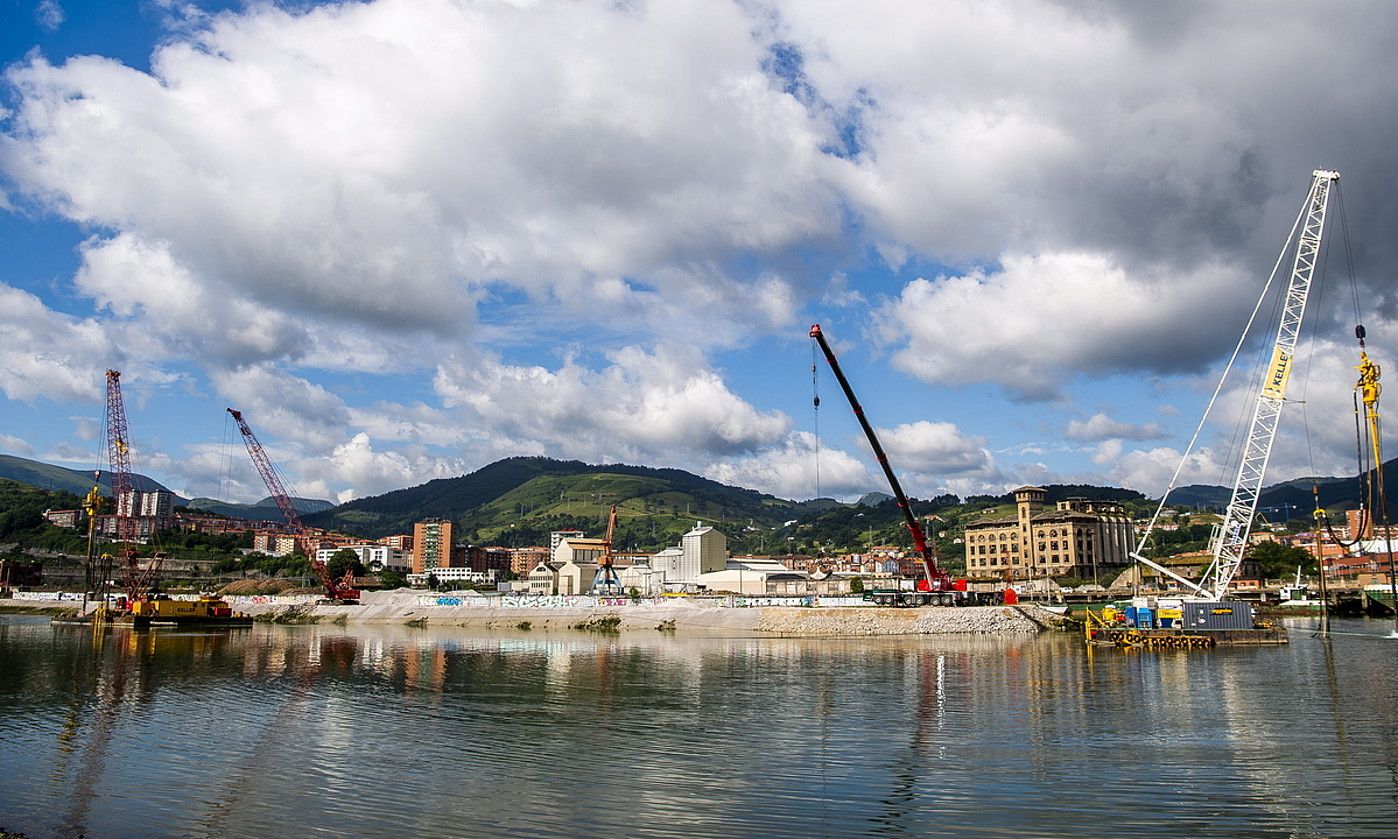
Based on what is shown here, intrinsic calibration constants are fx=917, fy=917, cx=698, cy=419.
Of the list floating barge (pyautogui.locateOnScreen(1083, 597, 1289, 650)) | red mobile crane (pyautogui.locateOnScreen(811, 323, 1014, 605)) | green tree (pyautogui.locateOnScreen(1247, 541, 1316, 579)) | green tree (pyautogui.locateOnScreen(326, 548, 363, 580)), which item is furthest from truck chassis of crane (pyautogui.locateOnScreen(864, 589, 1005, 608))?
green tree (pyautogui.locateOnScreen(326, 548, 363, 580))

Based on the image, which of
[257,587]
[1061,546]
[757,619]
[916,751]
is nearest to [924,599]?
[757,619]

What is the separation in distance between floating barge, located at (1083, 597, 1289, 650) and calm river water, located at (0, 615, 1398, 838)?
1466 cm

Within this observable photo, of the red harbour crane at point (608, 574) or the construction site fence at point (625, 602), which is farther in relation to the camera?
the red harbour crane at point (608, 574)

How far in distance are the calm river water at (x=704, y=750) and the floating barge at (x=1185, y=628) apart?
577 inches

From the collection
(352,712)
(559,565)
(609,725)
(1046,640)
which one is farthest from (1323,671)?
(559,565)

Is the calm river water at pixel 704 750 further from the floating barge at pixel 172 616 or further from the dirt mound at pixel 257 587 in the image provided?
the dirt mound at pixel 257 587

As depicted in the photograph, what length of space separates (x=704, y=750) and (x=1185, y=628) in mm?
56014

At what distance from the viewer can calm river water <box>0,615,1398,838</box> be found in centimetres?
1836

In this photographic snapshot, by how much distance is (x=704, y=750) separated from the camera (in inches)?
1003

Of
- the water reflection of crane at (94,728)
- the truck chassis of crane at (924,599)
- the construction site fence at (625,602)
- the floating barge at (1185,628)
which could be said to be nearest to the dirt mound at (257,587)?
the construction site fence at (625,602)

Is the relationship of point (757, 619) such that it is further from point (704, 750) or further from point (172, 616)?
point (704, 750)

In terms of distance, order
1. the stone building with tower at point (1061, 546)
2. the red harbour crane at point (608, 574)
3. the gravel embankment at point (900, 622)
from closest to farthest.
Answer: the gravel embankment at point (900, 622) → the red harbour crane at point (608, 574) → the stone building with tower at point (1061, 546)

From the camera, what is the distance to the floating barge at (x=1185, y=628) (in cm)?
6619

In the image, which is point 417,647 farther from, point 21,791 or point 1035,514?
point 1035,514
